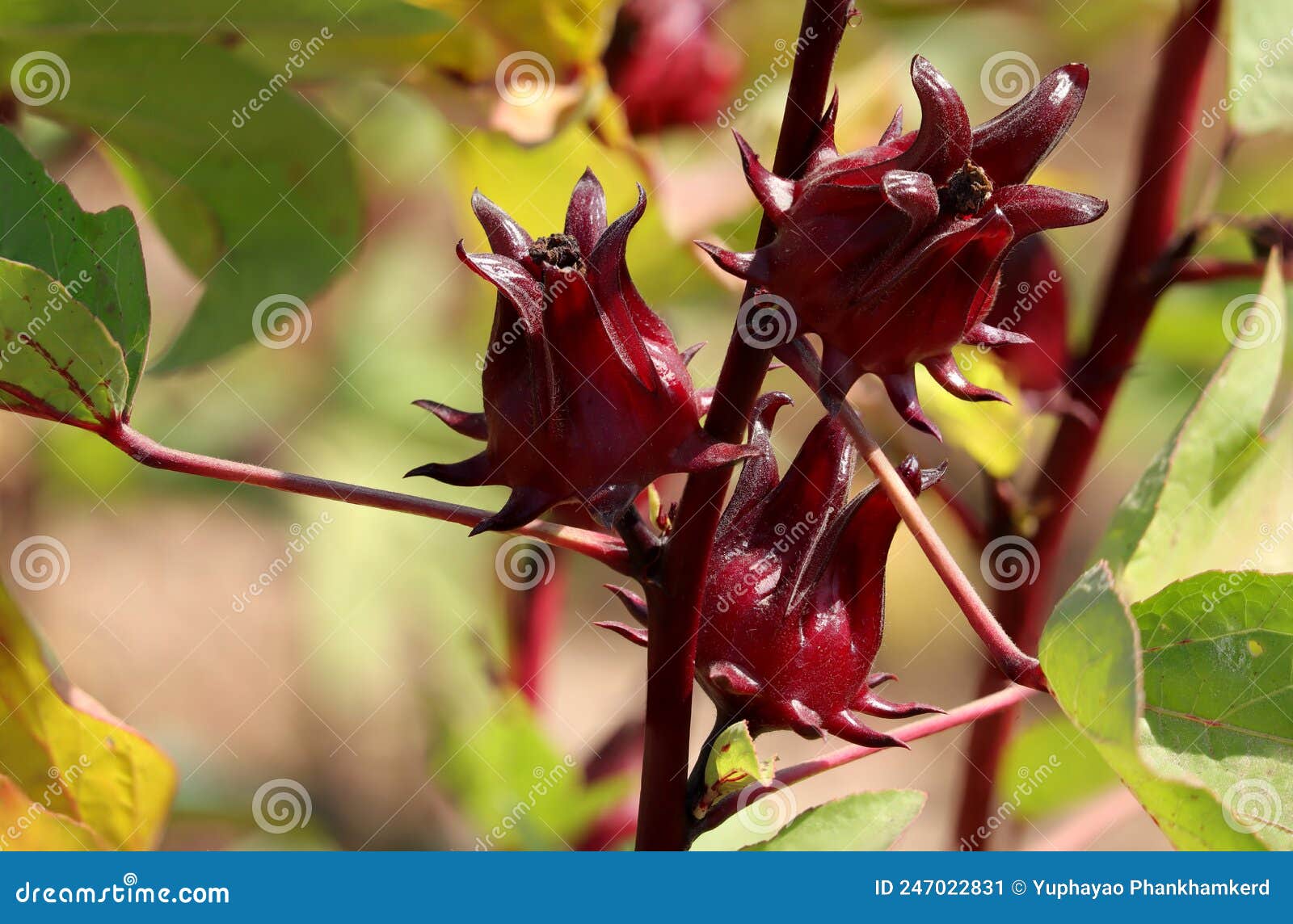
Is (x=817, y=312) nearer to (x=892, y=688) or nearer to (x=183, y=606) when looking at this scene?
(x=892, y=688)

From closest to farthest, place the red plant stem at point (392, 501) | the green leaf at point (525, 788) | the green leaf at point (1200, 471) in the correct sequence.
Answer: the red plant stem at point (392, 501), the green leaf at point (1200, 471), the green leaf at point (525, 788)

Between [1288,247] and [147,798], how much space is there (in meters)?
1.01

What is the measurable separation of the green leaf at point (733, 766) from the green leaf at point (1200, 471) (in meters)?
0.34

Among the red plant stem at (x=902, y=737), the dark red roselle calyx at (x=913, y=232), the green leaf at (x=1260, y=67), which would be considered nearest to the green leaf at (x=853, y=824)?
the red plant stem at (x=902, y=737)

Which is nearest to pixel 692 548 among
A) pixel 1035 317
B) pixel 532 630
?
pixel 1035 317

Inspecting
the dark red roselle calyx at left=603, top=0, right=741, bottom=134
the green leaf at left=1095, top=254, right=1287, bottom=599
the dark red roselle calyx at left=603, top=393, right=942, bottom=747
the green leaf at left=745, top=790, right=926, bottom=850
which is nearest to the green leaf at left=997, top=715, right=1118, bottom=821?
the green leaf at left=1095, top=254, right=1287, bottom=599

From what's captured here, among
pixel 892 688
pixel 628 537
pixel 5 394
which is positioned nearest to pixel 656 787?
pixel 628 537

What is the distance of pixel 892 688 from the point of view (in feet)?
7.43

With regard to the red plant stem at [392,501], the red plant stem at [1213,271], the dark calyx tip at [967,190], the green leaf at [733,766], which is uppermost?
the dark calyx tip at [967,190]

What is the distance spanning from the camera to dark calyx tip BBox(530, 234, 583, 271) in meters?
0.56

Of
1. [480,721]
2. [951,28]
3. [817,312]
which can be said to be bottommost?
[480,721]

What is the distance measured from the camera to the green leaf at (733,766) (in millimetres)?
558

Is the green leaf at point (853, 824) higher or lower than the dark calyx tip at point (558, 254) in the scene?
lower

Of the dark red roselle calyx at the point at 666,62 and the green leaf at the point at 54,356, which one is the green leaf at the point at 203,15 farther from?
the dark red roselle calyx at the point at 666,62
